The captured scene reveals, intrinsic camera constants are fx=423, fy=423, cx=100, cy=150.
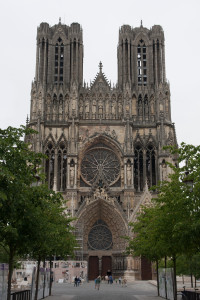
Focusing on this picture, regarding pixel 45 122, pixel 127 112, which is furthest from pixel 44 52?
pixel 127 112

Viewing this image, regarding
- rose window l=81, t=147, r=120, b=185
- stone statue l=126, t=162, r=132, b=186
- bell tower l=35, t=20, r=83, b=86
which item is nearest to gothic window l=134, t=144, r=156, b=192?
stone statue l=126, t=162, r=132, b=186

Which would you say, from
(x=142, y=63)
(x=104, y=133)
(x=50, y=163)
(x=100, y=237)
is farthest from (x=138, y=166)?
(x=142, y=63)

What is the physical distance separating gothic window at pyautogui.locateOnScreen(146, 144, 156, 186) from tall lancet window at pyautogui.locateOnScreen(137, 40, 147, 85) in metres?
9.11

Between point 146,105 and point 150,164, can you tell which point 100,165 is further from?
point 146,105

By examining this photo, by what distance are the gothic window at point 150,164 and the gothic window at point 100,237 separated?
7388 millimetres

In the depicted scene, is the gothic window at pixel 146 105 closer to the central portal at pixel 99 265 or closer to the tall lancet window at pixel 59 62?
the tall lancet window at pixel 59 62

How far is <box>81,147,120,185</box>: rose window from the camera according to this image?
49.1 m

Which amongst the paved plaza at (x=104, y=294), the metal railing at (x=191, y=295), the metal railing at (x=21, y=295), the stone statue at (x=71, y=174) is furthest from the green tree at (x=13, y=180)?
the stone statue at (x=71, y=174)

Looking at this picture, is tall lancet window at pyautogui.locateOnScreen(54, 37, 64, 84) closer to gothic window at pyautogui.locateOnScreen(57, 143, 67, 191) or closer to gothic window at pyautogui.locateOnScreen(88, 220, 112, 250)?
gothic window at pyautogui.locateOnScreen(57, 143, 67, 191)

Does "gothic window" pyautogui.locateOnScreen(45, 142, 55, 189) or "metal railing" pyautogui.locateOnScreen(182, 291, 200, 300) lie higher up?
"gothic window" pyautogui.locateOnScreen(45, 142, 55, 189)

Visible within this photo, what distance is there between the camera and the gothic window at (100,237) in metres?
47.4

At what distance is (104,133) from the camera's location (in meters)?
49.9

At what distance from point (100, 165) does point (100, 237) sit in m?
8.22

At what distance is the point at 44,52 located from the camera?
174ft
